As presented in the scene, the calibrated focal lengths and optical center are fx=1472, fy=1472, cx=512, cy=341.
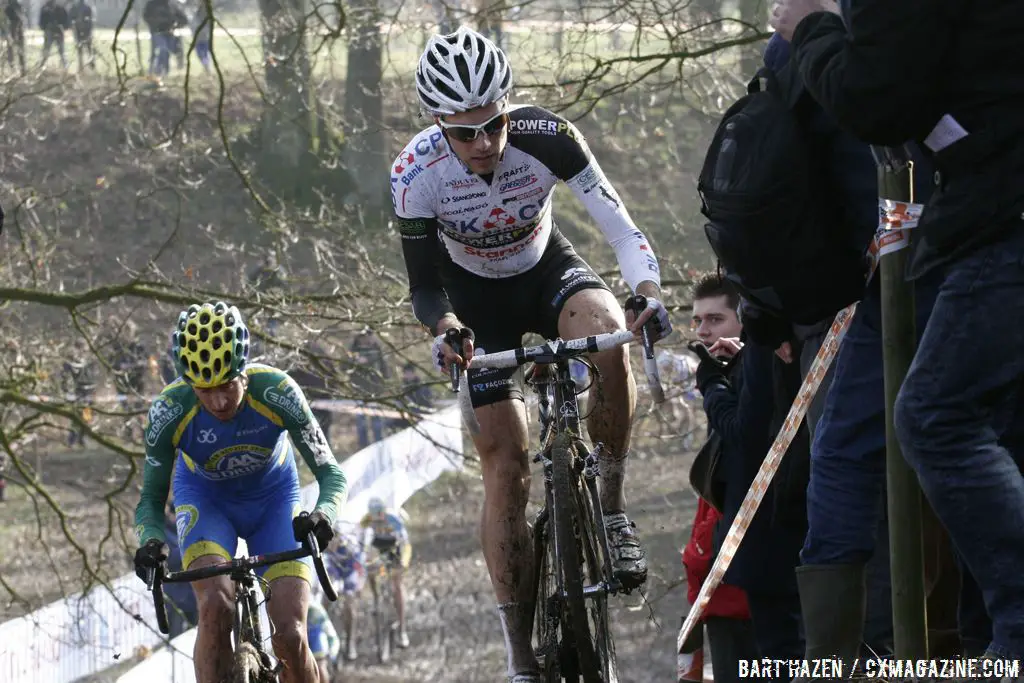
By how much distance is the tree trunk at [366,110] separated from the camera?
541 inches

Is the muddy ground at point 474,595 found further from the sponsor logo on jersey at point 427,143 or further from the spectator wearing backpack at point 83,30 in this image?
the sponsor logo on jersey at point 427,143

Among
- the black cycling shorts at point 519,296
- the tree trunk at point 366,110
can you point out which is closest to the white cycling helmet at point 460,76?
the black cycling shorts at point 519,296

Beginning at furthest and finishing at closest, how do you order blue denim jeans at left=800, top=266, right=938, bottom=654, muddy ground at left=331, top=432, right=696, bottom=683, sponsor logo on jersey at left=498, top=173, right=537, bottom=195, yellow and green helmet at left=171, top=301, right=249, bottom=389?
1. muddy ground at left=331, top=432, right=696, bottom=683
2. yellow and green helmet at left=171, top=301, right=249, bottom=389
3. sponsor logo on jersey at left=498, top=173, right=537, bottom=195
4. blue denim jeans at left=800, top=266, right=938, bottom=654

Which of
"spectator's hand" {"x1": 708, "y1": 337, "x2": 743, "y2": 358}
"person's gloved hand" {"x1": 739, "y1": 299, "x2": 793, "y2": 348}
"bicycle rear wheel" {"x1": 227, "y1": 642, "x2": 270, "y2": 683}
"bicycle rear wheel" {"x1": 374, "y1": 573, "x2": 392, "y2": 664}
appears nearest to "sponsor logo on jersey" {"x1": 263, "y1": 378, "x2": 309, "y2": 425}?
"bicycle rear wheel" {"x1": 227, "y1": 642, "x2": 270, "y2": 683}

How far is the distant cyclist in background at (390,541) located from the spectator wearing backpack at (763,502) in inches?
397

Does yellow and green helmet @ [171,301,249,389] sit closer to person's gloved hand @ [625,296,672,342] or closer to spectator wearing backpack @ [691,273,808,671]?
person's gloved hand @ [625,296,672,342]

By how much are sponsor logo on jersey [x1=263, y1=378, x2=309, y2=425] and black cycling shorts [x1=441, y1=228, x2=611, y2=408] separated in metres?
1.02

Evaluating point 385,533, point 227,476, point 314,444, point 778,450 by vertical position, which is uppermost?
point 778,450

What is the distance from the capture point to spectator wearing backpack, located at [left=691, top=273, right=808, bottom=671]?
5.58 meters

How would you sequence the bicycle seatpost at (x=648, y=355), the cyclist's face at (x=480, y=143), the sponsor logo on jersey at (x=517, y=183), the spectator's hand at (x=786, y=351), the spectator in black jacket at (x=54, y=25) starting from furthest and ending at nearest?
1. the spectator in black jacket at (x=54, y=25)
2. the sponsor logo on jersey at (x=517, y=183)
3. the cyclist's face at (x=480, y=143)
4. the bicycle seatpost at (x=648, y=355)
5. the spectator's hand at (x=786, y=351)

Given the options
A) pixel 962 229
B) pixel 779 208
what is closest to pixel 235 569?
pixel 779 208

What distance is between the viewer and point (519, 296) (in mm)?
6742

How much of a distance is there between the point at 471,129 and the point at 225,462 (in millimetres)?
2390

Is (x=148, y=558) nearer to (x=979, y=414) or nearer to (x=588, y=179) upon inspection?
(x=588, y=179)
